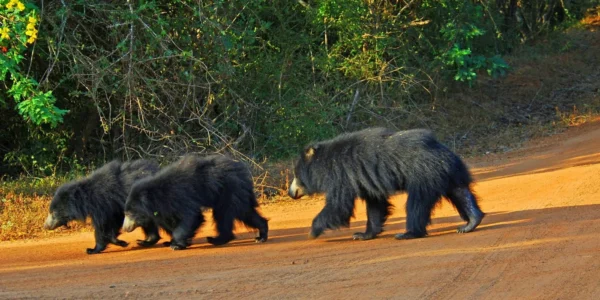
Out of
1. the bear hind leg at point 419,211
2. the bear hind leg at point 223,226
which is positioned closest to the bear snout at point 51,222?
the bear hind leg at point 223,226

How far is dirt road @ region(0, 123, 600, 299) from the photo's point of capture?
641 cm

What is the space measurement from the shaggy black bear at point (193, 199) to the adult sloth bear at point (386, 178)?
0.75m

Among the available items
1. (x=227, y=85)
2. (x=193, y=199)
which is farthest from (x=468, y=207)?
(x=227, y=85)

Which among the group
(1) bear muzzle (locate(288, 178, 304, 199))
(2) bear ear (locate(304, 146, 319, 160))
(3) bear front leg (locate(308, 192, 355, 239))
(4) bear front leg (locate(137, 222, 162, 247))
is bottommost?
(4) bear front leg (locate(137, 222, 162, 247))

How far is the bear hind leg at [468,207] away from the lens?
882 cm

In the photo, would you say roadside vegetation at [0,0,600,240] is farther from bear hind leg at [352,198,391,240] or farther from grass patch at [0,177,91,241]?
bear hind leg at [352,198,391,240]

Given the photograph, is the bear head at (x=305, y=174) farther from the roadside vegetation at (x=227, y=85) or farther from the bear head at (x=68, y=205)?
the roadside vegetation at (x=227, y=85)

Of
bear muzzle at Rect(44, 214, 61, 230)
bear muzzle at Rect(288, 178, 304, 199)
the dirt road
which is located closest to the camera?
the dirt road

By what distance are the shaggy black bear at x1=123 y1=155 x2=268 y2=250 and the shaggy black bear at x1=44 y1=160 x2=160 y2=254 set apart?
0.36 metres

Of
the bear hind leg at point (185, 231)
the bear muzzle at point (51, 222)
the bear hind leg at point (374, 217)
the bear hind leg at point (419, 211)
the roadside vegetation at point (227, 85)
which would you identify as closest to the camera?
the bear hind leg at point (419, 211)

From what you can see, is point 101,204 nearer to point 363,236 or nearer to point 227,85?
point 363,236

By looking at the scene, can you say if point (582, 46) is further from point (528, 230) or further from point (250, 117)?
point (528, 230)

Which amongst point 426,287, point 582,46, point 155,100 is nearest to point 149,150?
point 155,100

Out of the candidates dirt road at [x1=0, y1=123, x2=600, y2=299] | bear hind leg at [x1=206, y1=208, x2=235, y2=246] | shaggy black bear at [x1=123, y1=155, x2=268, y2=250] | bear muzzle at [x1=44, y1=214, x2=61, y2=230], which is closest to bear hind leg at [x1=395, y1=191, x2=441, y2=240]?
dirt road at [x1=0, y1=123, x2=600, y2=299]
